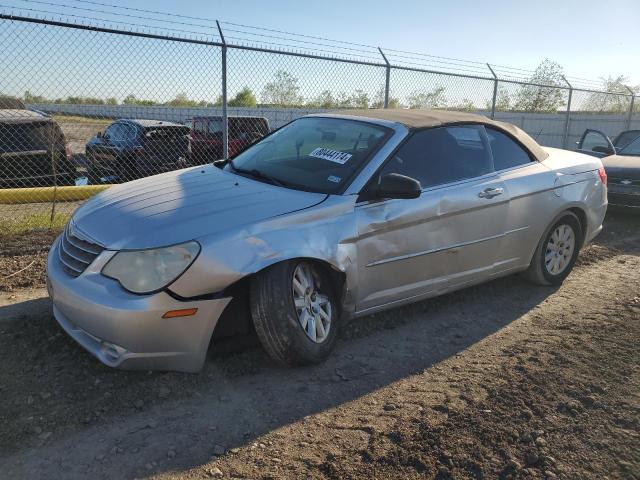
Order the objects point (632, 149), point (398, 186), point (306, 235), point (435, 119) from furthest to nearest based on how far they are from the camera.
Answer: point (632, 149), point (435, 119), point (398, 186), point (306, 235)

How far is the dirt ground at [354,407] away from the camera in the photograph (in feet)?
8.61

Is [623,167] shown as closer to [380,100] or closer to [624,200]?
[624,200]

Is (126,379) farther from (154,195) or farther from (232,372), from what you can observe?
(154,195)

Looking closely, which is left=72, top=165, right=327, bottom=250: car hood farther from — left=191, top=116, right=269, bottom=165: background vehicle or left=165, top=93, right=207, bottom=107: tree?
left=191, top=116, right=269, bottom=165: background vehicle

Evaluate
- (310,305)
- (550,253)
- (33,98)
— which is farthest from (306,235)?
(33,98)

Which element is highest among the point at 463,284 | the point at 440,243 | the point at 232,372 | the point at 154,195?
the point at 154,195

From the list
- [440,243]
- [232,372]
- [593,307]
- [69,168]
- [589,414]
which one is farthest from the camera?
[69,168]

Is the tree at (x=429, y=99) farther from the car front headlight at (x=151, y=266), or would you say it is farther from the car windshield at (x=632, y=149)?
the car front headlight at (x=151, y=266)

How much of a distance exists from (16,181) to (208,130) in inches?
146

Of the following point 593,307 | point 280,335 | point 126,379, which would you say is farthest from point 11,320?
point 593,307

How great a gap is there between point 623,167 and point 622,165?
0.12 m

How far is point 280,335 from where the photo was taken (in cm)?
329

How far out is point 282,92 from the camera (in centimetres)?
934

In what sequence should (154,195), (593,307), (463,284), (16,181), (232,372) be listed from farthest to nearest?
(16,181), (593,307), (463,284), (154,195), (232,372)
